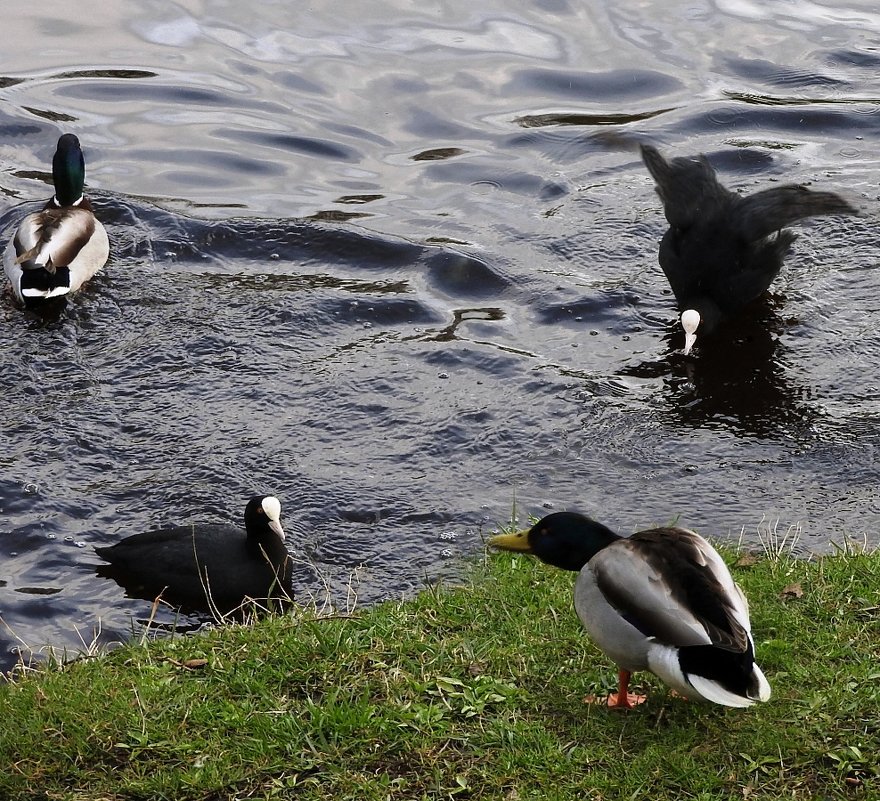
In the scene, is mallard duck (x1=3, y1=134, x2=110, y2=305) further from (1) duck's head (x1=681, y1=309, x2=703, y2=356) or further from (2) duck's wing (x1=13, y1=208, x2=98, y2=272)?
(1) duck's head (x1=681, y1=309, x2=703, y2=356)

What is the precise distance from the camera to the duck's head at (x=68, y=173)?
34.1 feet

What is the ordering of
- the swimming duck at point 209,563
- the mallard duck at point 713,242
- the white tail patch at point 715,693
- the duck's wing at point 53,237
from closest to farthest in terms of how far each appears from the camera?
1. the white tail patch at point 715,693
2. the swimming duck at point 209,563
3. the mallard duck at point 713,242
4. the duck's wing at point 53,237

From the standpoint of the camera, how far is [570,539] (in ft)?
16.3

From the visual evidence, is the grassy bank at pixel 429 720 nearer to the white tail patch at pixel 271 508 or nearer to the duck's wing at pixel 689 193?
the white tail patch at pixel 271 508

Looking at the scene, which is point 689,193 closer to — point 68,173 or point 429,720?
point 68,173

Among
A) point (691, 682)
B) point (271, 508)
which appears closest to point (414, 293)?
point (271, 508)

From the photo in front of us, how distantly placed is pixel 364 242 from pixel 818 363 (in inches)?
146

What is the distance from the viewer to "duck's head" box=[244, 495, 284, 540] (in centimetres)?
656

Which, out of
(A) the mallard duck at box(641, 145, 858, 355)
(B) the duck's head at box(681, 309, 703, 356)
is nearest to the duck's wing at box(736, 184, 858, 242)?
(A) the mallard duck at box(641, 145, 858, 355)

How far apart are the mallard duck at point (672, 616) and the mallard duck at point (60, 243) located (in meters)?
5.87

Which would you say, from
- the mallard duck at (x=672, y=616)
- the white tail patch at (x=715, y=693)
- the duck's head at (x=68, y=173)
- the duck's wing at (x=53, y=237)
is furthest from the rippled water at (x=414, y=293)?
the white tail patch at (x=715, y=693)

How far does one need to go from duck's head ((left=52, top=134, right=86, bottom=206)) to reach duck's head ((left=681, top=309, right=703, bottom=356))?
4927mm

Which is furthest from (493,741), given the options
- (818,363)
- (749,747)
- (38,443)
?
(818,363)

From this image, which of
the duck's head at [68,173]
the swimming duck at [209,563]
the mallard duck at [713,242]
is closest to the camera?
the swimming duck at [209,563]
